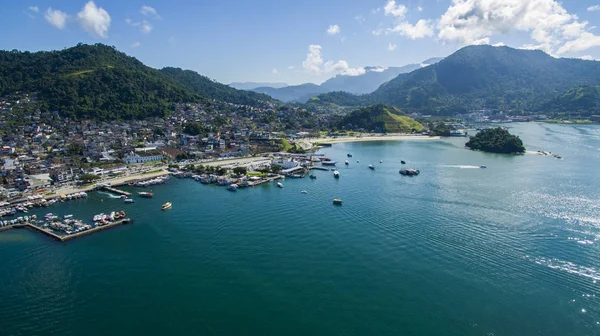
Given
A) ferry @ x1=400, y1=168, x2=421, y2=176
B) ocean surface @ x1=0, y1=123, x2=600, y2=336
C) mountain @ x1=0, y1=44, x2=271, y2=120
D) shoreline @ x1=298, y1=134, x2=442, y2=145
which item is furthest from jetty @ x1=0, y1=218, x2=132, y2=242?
shoreline @ x1=298, y1=134, x2=442, y2=145

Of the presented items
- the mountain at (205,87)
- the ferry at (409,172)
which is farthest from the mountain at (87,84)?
the ferry at (409,172)

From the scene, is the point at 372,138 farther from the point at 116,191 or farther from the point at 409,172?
the point at 116,191

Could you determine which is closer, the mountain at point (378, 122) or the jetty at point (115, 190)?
the jetty at point (115, 190)

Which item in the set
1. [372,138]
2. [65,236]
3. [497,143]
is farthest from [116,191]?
[372,138]

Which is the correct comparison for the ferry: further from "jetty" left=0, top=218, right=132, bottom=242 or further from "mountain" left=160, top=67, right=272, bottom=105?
"mountain" left=160, top=67, right=272, bottom=105

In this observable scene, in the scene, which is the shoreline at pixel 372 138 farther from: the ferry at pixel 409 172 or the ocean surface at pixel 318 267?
the ocean surface at pixel 318 267

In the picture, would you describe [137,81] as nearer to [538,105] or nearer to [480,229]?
[480,229]
